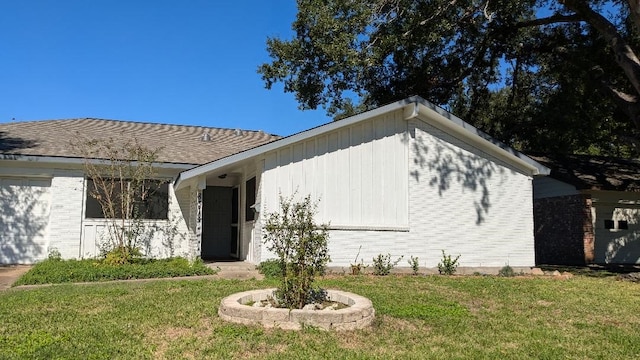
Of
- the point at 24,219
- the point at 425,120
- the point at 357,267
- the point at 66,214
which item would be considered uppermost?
the point at 425,120

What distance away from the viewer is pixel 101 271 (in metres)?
11.3

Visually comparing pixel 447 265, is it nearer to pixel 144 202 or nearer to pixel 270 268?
pixel 270 268

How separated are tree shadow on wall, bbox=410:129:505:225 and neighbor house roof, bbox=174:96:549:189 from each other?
372 millimetres

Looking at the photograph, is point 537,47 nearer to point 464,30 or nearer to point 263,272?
point 464,30

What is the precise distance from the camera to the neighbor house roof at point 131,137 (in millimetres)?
14594

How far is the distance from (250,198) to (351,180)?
9.75 feet

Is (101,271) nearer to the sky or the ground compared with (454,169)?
nearer to the ground

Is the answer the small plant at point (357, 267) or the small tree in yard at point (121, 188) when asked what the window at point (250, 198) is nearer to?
the small tree in yard at point (121, 188)

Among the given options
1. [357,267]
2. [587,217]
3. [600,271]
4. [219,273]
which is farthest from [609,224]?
[219,273]

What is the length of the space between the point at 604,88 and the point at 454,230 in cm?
702

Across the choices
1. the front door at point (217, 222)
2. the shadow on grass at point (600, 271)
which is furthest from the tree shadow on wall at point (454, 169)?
the front door at point (217, 222)

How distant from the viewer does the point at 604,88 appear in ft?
53.2

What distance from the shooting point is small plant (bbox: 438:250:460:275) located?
1362 centimetres

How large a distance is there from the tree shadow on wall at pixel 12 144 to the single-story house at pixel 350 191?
3 cm
